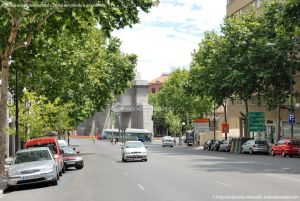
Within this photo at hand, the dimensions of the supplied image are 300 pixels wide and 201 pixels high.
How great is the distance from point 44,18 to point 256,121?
42.1 m

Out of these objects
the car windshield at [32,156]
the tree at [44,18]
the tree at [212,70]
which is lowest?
the car windshield at [32,156]

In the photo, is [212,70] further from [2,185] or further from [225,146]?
[2,185]

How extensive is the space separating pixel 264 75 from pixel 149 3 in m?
33.1

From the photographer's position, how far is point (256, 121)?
203 feet

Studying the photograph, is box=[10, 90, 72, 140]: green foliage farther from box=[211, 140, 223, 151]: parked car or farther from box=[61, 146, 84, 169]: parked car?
box=[211, 140, 223, 151]: parked car

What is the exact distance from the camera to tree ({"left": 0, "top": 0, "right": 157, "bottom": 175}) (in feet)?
70.2

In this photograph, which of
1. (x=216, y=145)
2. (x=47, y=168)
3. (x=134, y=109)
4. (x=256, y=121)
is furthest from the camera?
(x=134, y=109)

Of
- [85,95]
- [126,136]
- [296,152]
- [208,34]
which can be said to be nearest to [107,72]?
[85,95]

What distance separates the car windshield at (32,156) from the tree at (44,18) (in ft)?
8.83


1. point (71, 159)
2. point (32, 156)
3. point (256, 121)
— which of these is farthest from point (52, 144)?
point (256, 121)

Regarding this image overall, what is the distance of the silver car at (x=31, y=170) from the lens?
21.0 m

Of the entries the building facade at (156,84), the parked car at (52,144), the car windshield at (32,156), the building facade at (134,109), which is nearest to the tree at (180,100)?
the building facade at (134,109)

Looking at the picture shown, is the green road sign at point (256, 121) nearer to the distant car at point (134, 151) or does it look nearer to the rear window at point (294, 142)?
the rear window at point (294, 142)

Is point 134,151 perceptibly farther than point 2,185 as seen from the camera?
Yes
